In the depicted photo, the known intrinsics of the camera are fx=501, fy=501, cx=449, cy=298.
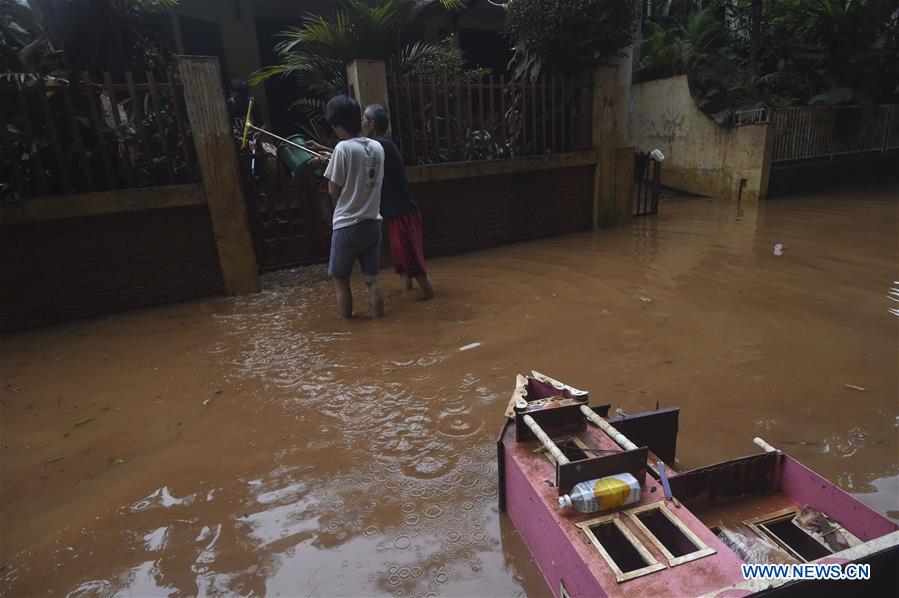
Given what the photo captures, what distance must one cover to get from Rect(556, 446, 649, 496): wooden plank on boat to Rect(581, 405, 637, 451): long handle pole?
0.04 meters

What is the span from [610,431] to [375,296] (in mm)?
2677

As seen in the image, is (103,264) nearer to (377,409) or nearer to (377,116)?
(377,116)

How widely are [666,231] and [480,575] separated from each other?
6.31 metres

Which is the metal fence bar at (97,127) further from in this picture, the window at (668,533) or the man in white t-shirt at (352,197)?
the window at (668,533)

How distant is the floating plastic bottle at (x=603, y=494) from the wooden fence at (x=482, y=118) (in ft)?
16.1

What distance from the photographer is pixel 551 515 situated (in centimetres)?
157

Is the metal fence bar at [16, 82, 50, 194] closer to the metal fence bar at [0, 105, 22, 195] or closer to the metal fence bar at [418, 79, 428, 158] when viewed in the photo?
the metal fence bar at [0, 105, 22, 195]

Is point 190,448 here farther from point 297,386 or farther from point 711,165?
point 711,165

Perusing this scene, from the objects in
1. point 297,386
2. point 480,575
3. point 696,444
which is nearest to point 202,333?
point 297,386

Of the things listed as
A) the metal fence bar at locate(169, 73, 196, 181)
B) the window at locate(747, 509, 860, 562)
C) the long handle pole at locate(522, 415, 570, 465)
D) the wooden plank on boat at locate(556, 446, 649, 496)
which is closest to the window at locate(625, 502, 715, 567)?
the wooden plank on boat at locate(556, 446, 649, 496)

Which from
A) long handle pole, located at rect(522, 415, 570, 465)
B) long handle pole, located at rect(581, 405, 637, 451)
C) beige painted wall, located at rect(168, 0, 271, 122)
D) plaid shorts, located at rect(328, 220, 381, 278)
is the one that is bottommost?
long handle pole, located at rect(581, 405, 637, 451)

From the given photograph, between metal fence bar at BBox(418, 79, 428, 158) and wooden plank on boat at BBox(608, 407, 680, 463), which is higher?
metal fence bar at BBox(418, 79, 428, 158)

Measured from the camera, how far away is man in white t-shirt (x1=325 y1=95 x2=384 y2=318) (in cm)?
365

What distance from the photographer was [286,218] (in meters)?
5.62
